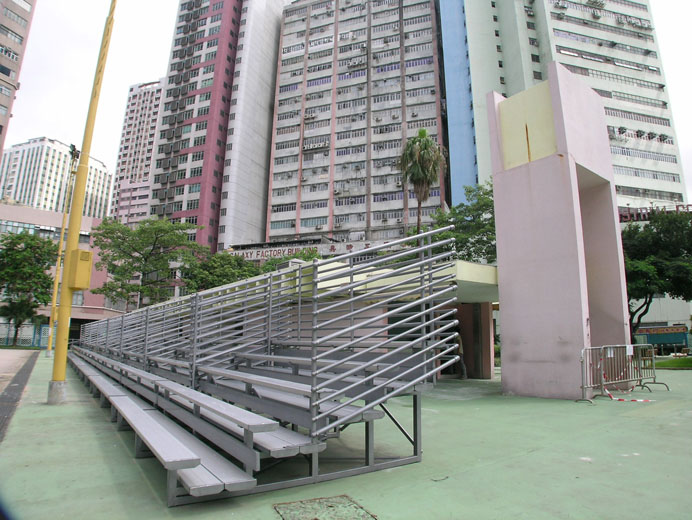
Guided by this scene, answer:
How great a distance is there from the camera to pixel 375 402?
3305 mm

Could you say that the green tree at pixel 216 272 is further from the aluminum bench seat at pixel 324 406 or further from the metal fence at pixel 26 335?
the aluminum bench seat at pixel 324 406

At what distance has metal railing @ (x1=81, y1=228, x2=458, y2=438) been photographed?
131 inches

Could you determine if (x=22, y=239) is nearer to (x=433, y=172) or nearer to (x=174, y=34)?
(x=433, y=172)

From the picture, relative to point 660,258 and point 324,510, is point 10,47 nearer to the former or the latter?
point 324,510

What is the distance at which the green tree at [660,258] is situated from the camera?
69.6 feet

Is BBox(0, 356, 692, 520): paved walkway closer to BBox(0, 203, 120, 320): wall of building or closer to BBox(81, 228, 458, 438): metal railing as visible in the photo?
BBox(81, 228, 458, 438): metal railing

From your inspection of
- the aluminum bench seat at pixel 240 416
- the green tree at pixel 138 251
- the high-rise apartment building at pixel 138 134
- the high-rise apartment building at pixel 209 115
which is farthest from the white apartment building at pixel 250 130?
the high-rise apartment building at pixel 138 134

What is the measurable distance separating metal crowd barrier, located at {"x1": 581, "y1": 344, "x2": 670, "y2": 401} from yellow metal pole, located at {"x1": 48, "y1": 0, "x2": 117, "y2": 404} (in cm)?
A: 982

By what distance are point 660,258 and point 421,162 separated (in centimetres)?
1447

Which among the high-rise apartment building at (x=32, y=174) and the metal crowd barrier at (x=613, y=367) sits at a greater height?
the high-rise apartment building at (x=32, y=174)

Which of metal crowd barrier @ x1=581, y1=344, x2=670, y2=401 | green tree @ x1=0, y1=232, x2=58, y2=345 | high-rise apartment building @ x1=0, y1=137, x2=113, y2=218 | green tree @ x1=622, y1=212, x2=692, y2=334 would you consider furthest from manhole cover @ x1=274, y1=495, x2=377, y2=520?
high-rise apartment building @ x1=0, y1=137, x2=113, y2=218

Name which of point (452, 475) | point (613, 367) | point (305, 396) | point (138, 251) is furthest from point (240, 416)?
point (138, 251)

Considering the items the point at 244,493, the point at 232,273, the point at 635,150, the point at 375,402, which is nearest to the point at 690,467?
the point at 375,402

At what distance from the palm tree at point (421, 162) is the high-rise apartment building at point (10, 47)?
138ft
